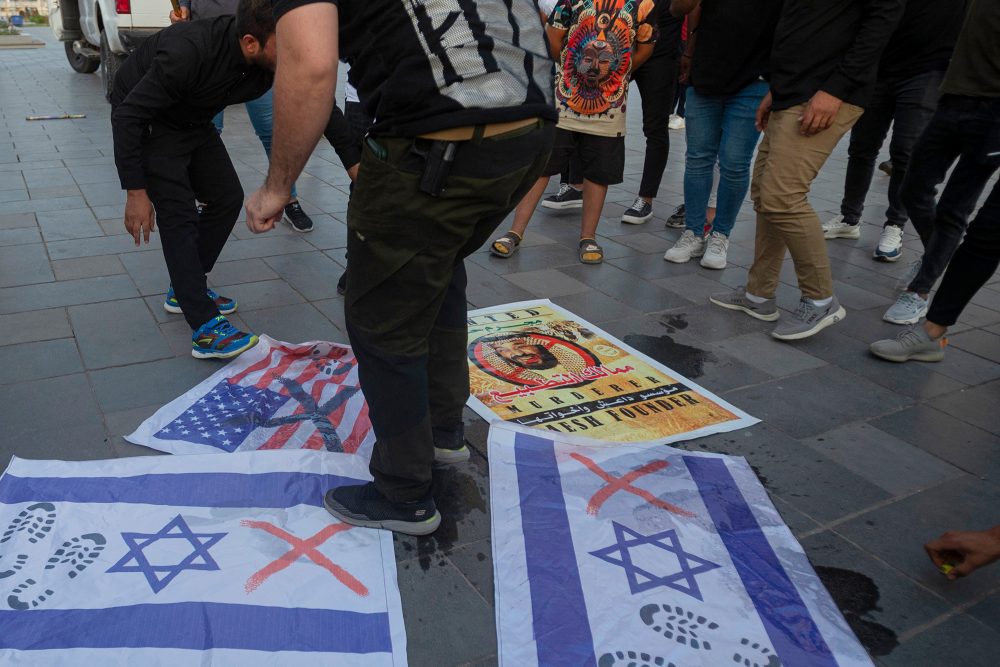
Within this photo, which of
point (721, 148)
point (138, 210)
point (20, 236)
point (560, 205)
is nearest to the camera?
point (138, 210)

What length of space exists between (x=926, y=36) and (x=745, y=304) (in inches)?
69.8

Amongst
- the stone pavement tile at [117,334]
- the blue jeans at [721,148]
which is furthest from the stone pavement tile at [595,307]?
the stone pavement tile at [117,334]

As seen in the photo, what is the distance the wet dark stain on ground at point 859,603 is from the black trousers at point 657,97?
3.57m

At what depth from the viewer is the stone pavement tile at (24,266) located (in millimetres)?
3660

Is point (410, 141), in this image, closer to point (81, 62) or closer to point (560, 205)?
point (560, 205)

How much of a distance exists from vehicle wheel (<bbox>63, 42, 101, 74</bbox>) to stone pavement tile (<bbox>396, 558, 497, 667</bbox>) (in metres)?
11.4

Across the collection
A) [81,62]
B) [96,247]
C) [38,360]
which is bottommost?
[81,62]

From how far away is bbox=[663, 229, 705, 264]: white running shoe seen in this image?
4449 millimetres

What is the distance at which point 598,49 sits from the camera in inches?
162

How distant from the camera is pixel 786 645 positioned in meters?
1.76

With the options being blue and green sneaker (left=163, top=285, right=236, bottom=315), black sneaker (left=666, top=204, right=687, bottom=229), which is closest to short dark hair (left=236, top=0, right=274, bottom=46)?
blue and green sneaker (left=163, top=285, right=236, bottom=315)

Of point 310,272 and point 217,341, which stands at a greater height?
point 217,341

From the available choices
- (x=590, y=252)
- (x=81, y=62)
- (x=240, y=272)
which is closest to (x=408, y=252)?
(x=240, y=272)

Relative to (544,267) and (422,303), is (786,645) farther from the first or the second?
(544,267)
